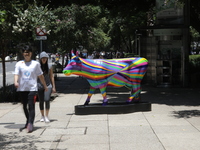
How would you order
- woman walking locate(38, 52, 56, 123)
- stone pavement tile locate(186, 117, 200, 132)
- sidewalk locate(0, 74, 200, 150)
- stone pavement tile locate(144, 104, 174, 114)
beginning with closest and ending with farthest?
sidewalk locate(0, 74, 200, 150)
stone pavement tile locate(186, 117, 200, 132)
woman walking locate(38, 52, 56, 123)
stone pavement tile locate(144, 104, 174, 114)

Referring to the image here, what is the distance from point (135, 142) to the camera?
657 cm

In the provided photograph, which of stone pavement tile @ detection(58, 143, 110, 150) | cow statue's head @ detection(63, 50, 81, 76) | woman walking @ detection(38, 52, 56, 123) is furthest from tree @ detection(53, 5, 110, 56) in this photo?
stone pavement tile @ detection(58, 143, 110, 150)

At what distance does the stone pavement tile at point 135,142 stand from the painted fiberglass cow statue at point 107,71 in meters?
2.99

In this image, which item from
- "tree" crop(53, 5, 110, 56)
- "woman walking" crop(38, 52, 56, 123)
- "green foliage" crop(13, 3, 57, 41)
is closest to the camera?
"woman walking" crop(38, 52, 56, 123)

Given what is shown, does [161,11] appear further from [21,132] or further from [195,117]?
[21,132]

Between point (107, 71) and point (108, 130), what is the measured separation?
2.68 m

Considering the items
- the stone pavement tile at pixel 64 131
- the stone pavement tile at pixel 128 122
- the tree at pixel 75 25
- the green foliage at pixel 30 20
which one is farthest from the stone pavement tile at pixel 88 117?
the tree at pixel 75 25

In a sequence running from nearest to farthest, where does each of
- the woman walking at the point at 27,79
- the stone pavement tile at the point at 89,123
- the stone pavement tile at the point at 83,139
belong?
the stone pavement tile at the point at 83,139 → the woman walking at the point at 27,79 → the stone pavement tile at the point at 89,123

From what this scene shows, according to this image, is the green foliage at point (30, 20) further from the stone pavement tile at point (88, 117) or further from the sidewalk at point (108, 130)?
the stone pavement tile at point (88, 117)

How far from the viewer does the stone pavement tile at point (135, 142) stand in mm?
6219

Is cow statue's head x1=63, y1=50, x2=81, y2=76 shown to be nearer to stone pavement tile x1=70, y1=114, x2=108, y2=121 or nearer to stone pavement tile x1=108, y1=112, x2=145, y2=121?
stone pavement tile x1=70, y1=114, x2=108, y2=121

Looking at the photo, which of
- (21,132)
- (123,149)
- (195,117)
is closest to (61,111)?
(21,132)

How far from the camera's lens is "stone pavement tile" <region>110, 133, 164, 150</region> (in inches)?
245

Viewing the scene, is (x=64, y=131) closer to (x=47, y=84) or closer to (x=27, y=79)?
(x=27, y=79)
